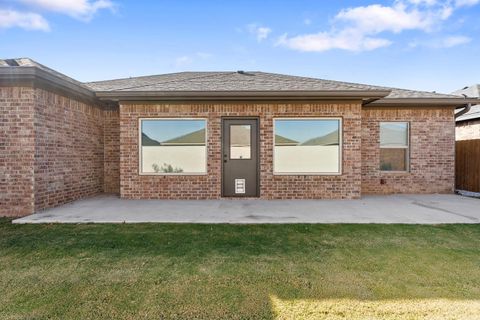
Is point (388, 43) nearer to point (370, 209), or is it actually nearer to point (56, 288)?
point (370, 209)

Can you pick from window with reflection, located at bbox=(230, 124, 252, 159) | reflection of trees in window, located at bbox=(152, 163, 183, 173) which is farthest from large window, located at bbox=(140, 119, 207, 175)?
window with reflection, located at bbox=(230, 124, 252, 159)

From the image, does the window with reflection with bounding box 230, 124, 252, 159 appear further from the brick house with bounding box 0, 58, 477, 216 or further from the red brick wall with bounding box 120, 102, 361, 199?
the red brick wall with bounding box 120, 102, 361, 199

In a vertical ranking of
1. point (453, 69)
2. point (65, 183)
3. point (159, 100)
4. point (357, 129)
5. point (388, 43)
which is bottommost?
point (65, 183)

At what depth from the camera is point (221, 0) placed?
9.81 metres

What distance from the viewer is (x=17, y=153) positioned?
546 centimetres

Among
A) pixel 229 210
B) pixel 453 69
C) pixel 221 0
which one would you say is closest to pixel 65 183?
pixel 229 210

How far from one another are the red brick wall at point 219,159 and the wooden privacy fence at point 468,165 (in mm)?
4655

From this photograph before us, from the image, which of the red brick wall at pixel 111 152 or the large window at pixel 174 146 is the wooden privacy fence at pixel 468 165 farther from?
the red brick wall at pixel 111 152

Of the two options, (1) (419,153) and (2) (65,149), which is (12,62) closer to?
(2) (65,149)

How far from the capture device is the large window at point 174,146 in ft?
23.6

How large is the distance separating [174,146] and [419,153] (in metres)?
7.45

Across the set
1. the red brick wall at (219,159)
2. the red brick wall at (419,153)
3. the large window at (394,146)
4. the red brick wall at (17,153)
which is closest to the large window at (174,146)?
the red brick wall at (219,159)

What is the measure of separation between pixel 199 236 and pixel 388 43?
15973 millimetres

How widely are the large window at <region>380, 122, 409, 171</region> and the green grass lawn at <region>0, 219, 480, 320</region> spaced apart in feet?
13.7
